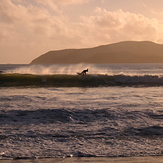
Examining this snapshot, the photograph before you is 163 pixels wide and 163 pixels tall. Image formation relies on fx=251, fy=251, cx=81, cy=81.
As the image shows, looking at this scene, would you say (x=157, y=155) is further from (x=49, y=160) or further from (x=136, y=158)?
(x=49, y=160)

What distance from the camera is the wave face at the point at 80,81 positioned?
35844 millimetres

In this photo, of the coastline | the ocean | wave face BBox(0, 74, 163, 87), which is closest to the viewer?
the coastline

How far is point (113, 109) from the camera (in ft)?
52.3

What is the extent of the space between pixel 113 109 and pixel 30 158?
345 inches

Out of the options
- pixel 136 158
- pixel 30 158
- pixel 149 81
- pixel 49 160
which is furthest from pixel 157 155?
pixel 149 81

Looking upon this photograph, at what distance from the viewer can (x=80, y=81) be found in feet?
125

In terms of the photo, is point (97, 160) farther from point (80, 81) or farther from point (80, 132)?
point (80, 81)

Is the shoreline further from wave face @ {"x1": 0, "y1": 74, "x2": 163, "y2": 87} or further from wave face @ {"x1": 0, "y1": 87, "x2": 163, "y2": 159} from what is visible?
wave face @ {"x1": 0, "y1": 74, "x2": 163, "y2": 87}

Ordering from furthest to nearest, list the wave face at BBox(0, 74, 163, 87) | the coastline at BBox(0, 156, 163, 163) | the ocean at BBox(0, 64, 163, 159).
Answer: the wave face at BBox(0, 74, 163, 87)
the ocean at BBox(0, 64, 163, 159)
the coastline at BBox(0, 156, 163, 163)

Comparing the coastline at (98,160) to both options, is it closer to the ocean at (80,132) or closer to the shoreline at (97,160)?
the shoreline at (97,160)

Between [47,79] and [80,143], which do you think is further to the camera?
[47,79]

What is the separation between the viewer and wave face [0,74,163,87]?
1411 inches

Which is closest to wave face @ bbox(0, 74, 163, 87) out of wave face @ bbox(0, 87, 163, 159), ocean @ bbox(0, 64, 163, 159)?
ocean @ bbox(0, 64, 163, 159)

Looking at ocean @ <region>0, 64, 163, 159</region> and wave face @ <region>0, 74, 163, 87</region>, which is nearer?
ocean @ <region>0, 64, 163, 159</region>
